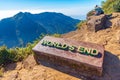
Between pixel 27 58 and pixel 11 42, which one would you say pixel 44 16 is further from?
pixel 27 58

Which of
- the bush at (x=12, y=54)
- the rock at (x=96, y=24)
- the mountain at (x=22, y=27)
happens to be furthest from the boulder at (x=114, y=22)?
the mountain at (x=22, y=27)

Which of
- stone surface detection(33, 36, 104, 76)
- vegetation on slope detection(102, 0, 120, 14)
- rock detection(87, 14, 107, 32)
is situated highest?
vegetation on slope detection(102, 0, 120, 14)

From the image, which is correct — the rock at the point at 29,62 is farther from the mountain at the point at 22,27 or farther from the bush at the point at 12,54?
the mountain at the point at 22,27

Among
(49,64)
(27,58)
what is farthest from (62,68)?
(27,58)

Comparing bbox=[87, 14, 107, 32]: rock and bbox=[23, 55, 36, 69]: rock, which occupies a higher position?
bbox=[87, 14, 107, 32]: rock

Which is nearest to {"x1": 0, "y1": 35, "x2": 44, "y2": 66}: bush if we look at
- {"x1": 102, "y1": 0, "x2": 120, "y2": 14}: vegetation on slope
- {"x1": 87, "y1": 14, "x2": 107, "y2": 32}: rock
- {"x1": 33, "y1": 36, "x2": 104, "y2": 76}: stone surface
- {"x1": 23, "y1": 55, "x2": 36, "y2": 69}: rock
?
{"x1": 23, "y1": 55, "x2": 36, "y2": 69}: rock

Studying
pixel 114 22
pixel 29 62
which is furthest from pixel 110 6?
pixel 29 62

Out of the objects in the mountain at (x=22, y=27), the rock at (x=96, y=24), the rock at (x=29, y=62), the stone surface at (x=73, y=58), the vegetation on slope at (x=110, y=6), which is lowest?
the mountain at (x=22, y=27)

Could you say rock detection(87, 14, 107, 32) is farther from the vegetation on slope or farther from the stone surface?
the vegetation on slope
